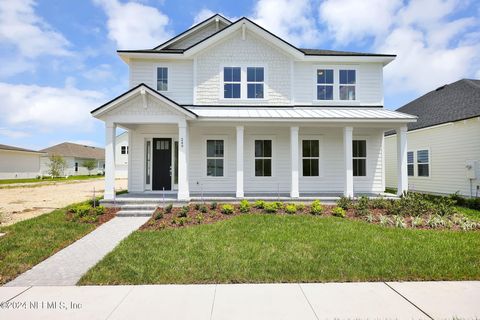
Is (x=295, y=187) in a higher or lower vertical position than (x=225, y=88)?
lower

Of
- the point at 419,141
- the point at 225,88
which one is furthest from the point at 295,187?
the point at 419,141

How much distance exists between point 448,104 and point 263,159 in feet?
38.5

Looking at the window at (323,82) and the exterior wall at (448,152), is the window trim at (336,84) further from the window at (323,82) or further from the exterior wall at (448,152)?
the exterior wall at (448,152)

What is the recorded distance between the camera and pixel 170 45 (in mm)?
14414

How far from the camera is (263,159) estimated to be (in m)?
12.9

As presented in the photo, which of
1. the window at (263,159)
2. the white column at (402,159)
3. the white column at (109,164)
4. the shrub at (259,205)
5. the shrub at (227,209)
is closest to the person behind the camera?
the shrub at (227,209)

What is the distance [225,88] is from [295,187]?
18.5ft

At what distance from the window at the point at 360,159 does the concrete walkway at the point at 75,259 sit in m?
10.2

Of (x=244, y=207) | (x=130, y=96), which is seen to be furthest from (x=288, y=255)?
(x=130, y=96)

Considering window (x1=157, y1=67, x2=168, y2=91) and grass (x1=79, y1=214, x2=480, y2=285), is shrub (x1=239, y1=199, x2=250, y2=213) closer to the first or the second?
grass (x1=79, y1=214, x2=480, y2=285)

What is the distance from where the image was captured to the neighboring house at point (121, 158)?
119ft

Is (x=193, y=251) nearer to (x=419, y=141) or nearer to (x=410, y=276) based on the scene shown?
(x=410, y=276)

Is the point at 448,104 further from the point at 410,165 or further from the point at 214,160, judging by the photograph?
the point at 214,160

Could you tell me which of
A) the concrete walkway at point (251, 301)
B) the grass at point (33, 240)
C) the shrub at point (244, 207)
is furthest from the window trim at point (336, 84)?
the grass at point (33, 240)
